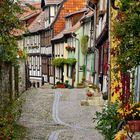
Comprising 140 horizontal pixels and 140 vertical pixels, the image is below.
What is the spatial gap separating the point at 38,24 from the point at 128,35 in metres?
47.4

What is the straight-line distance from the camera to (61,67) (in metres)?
43.9

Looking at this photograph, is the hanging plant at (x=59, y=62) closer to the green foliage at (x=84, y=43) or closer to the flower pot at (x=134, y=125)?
the green foliage at (x=84, y=43)

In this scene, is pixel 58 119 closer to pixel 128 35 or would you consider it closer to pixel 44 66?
pixel 128 35

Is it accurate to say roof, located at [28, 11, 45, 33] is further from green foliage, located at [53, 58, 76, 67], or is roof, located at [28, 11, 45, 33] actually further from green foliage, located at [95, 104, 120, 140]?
green foliage, located at [95, 104, 120, 140]

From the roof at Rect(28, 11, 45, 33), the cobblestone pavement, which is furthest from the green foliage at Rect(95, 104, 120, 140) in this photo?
the roof at Rect(28, 11, 45, 33)

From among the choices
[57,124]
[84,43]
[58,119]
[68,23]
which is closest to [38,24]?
[68,23]

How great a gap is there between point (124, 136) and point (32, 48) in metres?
48.7

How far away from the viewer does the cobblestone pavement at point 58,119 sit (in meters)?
12.3

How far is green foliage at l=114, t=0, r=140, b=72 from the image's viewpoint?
232 inches

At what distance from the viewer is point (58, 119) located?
15734 millimetres

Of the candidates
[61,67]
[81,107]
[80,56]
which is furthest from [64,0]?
[81,107]

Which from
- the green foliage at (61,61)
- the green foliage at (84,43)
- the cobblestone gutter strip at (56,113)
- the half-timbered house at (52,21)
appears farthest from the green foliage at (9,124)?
the half-timbered house at (52,21)

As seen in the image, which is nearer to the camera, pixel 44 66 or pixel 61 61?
pixel 61 61

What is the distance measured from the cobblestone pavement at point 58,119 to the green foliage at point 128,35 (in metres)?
5.46
